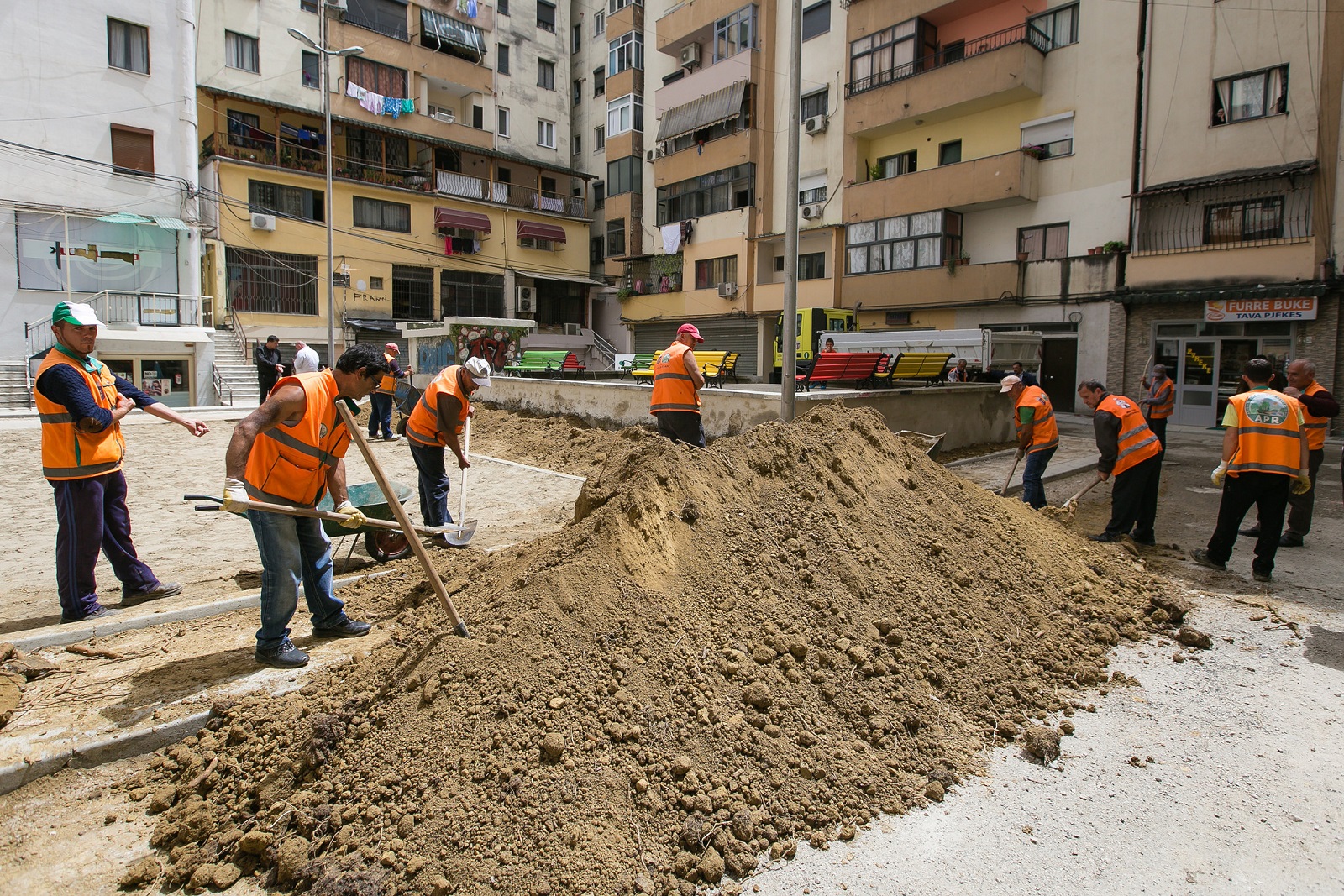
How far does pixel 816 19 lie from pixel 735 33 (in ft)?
11.3

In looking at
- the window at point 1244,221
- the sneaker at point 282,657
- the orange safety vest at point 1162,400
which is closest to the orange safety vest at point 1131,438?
the orange safety vest at point 1162,400

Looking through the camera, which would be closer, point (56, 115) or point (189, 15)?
point (56, 115)

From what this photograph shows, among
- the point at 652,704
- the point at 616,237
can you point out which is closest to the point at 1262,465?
the point at 652,704

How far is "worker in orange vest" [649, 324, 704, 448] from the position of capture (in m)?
7.12

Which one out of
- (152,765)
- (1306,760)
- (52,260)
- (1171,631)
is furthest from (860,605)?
(52,260)

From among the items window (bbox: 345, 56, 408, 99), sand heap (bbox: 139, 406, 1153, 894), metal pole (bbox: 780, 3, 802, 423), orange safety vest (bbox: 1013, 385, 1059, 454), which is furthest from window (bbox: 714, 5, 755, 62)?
sand heap (bbox: 139, 406, 1153, 894)

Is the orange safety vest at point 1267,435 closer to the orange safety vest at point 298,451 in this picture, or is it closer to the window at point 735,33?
the orange safety vest at point 298,451

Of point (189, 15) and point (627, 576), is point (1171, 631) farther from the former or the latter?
point (189, 15)

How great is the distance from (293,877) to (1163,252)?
20900 mm

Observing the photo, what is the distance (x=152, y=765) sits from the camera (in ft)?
9.94

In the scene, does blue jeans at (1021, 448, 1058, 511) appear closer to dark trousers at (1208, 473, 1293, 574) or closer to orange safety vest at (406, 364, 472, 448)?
dark trousers at (1208, 473, 1293, 574)

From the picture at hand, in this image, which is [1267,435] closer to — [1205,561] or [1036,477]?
[1205,561]

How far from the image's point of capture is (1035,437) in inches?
279

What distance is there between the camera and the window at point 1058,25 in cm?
1945
